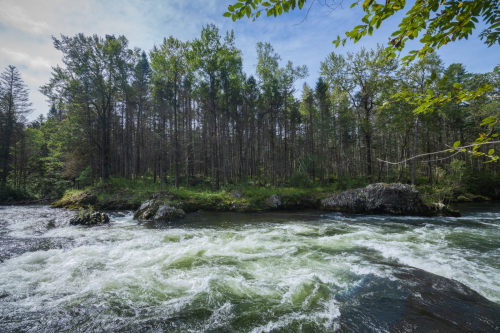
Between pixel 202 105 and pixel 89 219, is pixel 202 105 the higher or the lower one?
the higher one

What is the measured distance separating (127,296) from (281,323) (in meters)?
3.19

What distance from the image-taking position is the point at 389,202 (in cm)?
1406

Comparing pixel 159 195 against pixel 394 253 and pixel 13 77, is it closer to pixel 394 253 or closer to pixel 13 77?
pixel 394 253

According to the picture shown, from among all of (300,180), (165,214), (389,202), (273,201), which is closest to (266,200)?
(273,201)

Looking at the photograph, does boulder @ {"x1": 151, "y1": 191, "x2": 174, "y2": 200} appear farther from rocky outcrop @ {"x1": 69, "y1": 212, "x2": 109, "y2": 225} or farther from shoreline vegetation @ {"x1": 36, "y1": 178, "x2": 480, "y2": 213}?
rocky outcrop @ {"x1": 69, "y1": 212, "x2": 109, "y2": 225}

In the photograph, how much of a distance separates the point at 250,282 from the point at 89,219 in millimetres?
10781

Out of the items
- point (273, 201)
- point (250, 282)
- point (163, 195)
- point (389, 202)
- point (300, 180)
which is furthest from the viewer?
point (300, 180)

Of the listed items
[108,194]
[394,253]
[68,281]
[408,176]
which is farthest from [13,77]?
[408,176]

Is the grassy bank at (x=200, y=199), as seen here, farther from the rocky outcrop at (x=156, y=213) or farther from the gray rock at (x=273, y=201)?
the rocky outcrop at (x=156, y=213)

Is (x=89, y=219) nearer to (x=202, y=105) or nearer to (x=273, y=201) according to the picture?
(x=273, y=201)

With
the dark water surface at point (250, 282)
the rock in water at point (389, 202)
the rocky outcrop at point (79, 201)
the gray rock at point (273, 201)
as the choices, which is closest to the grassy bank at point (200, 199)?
the rocky outcrop at point (79, 201)

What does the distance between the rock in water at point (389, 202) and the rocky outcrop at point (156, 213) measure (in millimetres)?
11692

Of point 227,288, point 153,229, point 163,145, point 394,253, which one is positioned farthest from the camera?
point 163,145

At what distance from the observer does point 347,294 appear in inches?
171
